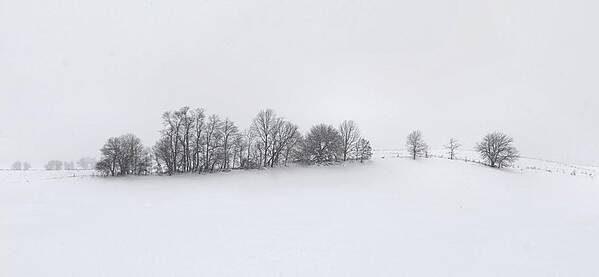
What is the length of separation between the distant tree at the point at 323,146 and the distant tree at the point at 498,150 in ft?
72.9

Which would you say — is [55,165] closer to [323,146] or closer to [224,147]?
[224,147]

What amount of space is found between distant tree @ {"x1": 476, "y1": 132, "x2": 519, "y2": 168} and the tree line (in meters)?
18.2

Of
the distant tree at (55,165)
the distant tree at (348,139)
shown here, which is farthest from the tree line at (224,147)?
the distant tree at (55,165)

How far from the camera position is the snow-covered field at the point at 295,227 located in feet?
36.2

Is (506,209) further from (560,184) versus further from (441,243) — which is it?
(560,184)

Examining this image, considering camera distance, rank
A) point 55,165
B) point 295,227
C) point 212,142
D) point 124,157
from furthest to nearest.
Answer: point 55,165 → point 212,142 → point 124,157 → point 295,227

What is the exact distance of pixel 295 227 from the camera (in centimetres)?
1549

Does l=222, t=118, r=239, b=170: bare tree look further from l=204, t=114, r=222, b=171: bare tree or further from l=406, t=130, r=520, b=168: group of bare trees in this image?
l=406, t=130, r=520, b=168: group of bare trees

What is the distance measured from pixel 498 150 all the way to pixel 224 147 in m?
39.1

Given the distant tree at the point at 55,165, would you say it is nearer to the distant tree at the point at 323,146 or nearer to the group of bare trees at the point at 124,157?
the group of bare trees at the point at 124,157

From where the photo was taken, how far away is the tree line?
3088 cm

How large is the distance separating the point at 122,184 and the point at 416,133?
130ft

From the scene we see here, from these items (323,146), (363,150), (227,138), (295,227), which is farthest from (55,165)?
(295,227)

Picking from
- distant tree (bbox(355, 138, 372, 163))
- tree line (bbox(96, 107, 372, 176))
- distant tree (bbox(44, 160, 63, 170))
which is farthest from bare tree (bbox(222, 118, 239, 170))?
distant tree (bbox(44, 160, 63, 170))
